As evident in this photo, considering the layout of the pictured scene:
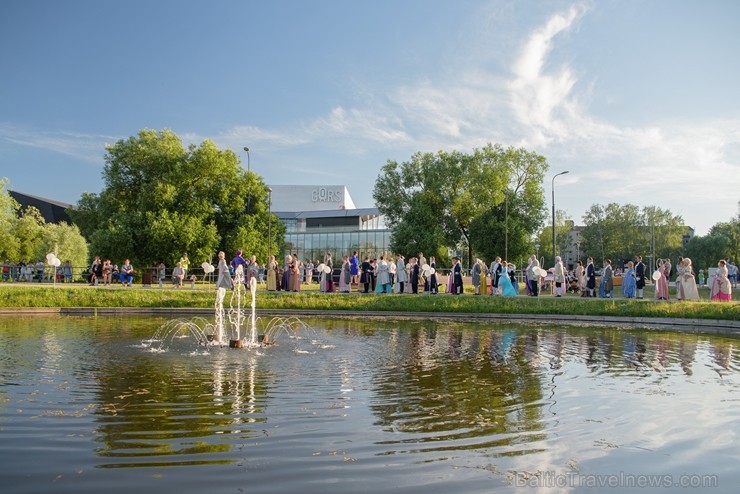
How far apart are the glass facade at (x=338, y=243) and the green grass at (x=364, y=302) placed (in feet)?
159

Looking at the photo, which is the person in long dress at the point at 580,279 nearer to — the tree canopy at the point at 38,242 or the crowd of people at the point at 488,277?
the crowd of people at the point at 488,277

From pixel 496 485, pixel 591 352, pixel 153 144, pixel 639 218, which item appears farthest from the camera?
pixel 639 218

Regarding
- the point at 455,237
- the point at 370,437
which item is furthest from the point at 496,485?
the point at 455,237

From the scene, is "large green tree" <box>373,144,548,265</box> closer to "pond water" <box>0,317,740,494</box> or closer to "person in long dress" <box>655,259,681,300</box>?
"person in long dress" <box>655,259,681,300</box>

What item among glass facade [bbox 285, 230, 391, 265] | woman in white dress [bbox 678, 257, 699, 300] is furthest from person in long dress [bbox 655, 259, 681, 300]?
glass facade [bbox 285, 230, 391, 265]

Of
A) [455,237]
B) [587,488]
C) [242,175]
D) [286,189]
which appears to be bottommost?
[587,488]

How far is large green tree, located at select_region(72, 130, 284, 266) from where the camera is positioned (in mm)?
45000

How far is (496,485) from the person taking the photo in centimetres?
520

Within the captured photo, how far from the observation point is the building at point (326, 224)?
77438 mm

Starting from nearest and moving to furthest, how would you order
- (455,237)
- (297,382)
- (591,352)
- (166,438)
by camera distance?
(166,438), (297,382), (591,352), (455,237)

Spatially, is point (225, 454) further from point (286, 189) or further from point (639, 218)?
point (639, 218)

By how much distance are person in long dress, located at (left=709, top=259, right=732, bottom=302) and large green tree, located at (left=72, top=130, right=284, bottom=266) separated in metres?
34.5

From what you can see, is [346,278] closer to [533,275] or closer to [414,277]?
[414,277]

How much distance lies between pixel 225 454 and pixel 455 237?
57.0m
